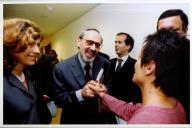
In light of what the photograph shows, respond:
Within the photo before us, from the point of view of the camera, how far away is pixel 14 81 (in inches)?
101

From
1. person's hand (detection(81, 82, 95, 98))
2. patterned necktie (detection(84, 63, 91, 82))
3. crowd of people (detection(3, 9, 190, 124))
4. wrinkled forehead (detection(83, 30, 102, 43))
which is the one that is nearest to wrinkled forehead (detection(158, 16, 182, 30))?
crowd of people (detection(3, 9, 190, 124))

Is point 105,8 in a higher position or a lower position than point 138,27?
higher

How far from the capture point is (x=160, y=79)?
252 centimetres

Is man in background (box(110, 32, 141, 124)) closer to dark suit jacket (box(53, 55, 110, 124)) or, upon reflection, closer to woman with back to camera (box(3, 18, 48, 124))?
dark suit jacket (box(53, 55, 110, 124))

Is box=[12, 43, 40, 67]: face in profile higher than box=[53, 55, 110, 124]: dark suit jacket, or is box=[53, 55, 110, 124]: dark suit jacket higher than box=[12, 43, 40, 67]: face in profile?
box=[12, 43, 40, 67]: face in profile

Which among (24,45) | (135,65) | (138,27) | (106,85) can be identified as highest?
(138,27)

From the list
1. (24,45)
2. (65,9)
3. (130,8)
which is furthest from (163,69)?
(24,45)

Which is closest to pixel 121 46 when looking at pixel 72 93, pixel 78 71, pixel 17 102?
pixel 78 71

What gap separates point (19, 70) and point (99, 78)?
664mm

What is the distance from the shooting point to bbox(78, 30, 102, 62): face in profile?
8.54 feet

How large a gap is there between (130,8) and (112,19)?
0.58ft

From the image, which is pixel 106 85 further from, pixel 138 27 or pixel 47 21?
pixel 47 21

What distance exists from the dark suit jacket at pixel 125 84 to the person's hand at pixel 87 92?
0.18m

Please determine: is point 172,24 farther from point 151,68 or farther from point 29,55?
point 29,55
